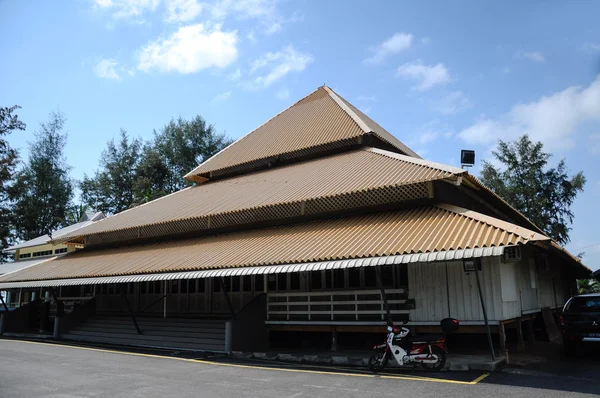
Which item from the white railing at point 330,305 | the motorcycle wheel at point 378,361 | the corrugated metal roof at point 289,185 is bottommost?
the motorcycle wheel at point 378,361

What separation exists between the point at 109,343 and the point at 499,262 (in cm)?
1397

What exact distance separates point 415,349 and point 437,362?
0.51 m

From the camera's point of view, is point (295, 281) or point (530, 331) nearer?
point (530, 331)

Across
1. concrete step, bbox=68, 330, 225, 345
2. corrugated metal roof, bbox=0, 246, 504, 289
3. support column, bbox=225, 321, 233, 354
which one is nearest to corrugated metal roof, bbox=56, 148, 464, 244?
corrugated metal roof, bbox=0, 246, 504, 289

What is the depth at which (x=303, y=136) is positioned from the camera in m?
20.4

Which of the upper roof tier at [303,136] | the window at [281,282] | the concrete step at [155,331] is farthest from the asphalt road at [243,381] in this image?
the upper roof tier at [303,136]

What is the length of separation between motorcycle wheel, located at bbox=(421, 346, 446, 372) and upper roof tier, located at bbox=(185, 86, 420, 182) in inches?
383

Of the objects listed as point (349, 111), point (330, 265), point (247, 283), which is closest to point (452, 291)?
point (330, 265)

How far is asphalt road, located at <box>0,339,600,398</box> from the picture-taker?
7.96 m

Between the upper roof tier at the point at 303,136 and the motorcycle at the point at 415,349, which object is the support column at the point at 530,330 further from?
the upper roof tier at the point at 303,136

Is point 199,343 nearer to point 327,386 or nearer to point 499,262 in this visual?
point 327,386

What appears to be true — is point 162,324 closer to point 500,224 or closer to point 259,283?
point 259,283

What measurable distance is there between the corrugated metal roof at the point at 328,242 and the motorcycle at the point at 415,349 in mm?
1745

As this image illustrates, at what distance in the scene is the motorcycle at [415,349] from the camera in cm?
983
